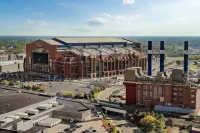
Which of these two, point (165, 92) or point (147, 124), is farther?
point (165, 92)

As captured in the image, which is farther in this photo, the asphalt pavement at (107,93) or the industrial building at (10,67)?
the industrial building at (10,67)

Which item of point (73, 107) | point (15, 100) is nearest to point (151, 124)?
point (73, 107)

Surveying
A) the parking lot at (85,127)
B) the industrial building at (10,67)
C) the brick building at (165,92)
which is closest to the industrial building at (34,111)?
the parking lot at (85,127)

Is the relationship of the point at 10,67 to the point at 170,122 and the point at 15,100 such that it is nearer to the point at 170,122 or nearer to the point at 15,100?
the point at 15,100

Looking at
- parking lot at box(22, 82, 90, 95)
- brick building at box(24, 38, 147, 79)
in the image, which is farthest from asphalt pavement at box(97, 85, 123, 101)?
brick building at box(24, 38, 147, 79)

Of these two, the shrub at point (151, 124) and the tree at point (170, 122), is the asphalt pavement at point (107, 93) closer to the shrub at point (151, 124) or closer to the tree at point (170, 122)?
the tree at point (170, 122)

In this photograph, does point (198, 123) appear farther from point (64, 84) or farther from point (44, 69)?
point (44, 69)

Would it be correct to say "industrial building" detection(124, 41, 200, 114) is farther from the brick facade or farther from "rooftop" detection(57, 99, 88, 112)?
"rooftop" detection(57, 99, 88, 112)

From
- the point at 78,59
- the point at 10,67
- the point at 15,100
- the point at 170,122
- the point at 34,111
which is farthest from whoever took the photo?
the point at 10,67
